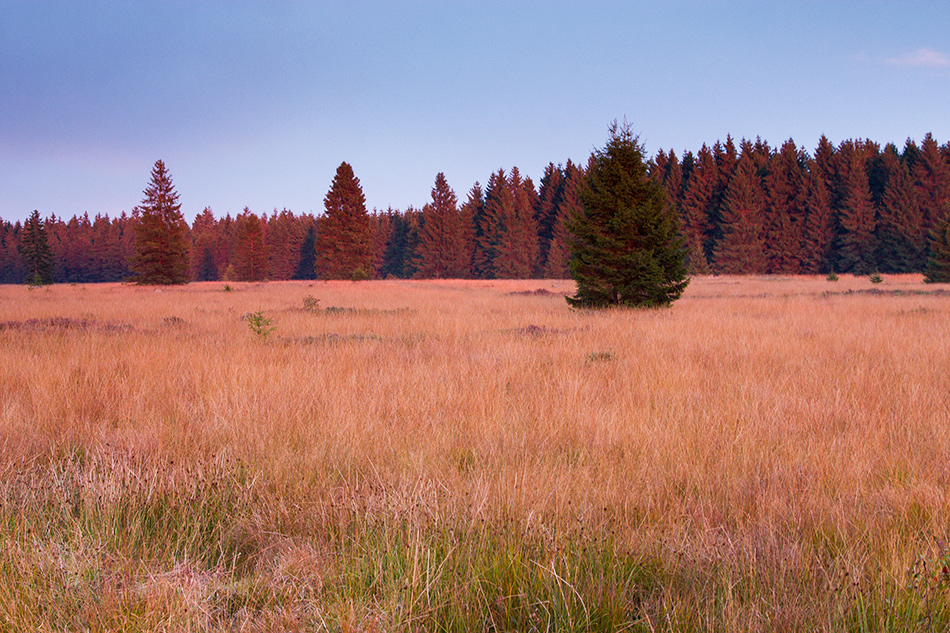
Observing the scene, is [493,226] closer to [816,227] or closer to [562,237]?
[562,237]

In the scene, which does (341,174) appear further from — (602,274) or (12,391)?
(12,391)

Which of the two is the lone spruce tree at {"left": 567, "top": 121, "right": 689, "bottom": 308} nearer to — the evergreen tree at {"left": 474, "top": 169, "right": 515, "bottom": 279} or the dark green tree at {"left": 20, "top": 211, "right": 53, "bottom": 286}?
the evergreen tree at {"left": 474, "top": 169, "right": 515, "bottom": 279}

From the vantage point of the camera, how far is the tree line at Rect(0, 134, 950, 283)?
4566 cm

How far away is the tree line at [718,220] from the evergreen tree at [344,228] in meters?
0.09

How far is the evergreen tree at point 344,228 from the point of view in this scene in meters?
45.0

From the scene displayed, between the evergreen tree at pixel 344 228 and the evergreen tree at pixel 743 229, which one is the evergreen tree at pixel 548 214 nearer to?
the evergreen tree at pixel 743 229

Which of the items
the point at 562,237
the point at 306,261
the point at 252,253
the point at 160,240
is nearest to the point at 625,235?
the point at 160,240

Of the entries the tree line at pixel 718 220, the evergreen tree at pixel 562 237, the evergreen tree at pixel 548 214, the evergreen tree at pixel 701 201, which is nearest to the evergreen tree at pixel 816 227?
the tree line at pixel 718 220

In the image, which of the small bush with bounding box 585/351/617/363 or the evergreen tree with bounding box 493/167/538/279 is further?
the evergreen tree with bounding box 493/167/538/279

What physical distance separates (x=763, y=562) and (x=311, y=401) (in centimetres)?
363

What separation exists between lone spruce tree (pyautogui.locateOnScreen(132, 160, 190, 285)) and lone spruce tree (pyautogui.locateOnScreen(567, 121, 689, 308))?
33.1 meters

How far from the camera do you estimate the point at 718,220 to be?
53.3m

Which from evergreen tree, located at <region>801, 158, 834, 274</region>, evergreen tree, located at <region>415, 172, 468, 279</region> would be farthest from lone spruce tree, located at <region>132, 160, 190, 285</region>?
evergreen tree, located at <region>801, 158, 834, 274</region>

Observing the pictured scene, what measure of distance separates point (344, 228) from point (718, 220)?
37.5 m
